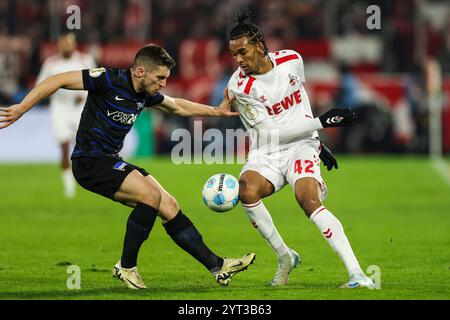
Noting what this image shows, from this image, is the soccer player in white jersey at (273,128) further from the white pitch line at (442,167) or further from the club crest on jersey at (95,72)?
the white pitch line at (442,167)

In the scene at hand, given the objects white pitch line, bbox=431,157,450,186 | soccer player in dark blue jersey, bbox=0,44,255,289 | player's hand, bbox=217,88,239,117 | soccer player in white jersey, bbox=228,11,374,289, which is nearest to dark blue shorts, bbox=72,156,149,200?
soccer player in dark blue jersey, bbox=0,44,255,289

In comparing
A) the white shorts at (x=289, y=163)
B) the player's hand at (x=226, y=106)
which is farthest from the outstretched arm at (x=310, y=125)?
the player's hand at (x=226, y=106)

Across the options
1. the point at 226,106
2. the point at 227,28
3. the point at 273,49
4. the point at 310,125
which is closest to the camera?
the point at 310,125

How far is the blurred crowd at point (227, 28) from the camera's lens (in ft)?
85.9

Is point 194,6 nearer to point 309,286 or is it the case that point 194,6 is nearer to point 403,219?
point 403,219

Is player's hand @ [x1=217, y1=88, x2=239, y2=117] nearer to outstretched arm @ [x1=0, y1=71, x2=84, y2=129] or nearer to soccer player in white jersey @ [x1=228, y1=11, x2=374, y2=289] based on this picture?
soccer player in white jersey @ [x1=228, y1=11, x2=374, y2=289]

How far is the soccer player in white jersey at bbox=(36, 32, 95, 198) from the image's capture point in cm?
1738

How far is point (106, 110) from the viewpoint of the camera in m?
8.64

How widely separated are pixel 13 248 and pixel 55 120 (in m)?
6.63

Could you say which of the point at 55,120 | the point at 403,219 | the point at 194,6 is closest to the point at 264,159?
the point at 403,219

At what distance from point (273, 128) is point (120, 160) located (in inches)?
53.9

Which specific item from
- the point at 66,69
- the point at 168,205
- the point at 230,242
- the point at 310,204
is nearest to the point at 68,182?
the point at 66,69

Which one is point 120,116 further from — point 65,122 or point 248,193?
point 65,122

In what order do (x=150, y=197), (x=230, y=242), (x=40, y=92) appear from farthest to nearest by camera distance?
(x=230, y=242), (x=150, y=197), (x=40, y=92)
